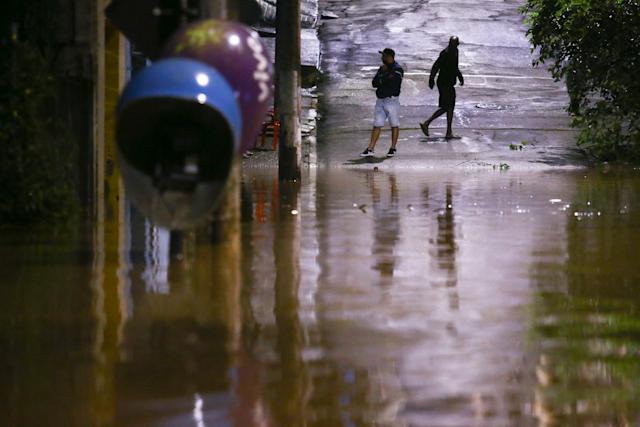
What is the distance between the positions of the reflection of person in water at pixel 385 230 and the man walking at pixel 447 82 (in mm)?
9434

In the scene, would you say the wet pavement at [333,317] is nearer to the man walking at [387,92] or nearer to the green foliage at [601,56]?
the green foliage at [601,56]

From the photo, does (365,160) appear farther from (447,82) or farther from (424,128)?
(447,82)

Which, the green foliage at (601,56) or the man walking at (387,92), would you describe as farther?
the man walking at (387,92)

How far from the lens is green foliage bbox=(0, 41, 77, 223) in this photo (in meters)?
11.1

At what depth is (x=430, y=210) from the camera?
569 inches

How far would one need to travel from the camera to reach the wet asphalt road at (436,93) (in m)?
27.4

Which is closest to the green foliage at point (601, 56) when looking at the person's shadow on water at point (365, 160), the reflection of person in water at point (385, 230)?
the person's shadow on water at point (365, 160)

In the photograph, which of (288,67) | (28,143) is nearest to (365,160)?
(288,67)

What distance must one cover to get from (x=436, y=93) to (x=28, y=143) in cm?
2175

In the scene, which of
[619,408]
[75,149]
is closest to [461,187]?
[75,149]

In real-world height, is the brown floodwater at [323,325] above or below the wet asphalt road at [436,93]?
below

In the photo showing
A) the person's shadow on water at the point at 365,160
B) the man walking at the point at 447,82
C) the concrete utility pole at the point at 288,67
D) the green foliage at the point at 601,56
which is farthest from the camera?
the man walking at the point at 447,82

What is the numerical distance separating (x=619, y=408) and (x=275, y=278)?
148 inches

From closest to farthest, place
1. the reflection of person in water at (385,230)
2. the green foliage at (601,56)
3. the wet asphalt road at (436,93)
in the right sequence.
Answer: the reflection of person in water at (385,230)
the green foliage at (601,56)
the wet asphalt road at (436,93)
